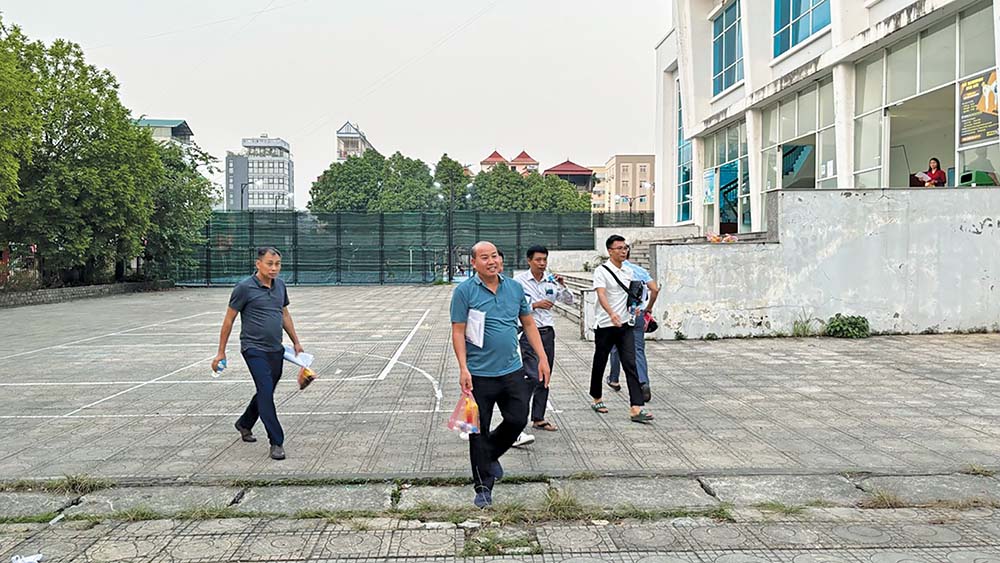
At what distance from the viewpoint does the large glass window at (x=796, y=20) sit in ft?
60.3

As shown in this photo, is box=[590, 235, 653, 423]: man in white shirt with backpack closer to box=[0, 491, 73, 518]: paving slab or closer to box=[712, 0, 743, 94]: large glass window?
box=[0, 491, 73, 518]: paving slab

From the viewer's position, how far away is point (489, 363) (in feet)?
15.0

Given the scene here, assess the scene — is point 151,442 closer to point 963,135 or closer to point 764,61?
point 963,135

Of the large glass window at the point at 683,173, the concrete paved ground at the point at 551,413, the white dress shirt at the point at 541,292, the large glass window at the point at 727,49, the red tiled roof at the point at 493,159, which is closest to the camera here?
the concrete paved ground at the point at 551,413

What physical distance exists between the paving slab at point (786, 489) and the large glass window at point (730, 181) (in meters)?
19.3

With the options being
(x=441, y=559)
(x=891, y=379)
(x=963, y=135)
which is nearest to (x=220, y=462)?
(x=441, y=559)

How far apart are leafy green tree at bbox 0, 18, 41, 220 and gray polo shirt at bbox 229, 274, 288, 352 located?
2009cm

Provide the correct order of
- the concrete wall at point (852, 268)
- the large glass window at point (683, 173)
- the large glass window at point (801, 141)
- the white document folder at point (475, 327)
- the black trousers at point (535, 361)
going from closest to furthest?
the white document folder at point (475, 327) → the black trousers at point (535, 361) → the concrete wall at point (852, 268) → the large glass window at point (801, 141) → the large glass window at point (683, 173)

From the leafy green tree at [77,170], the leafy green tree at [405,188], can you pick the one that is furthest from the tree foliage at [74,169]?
the leafy green tree at [405,188]

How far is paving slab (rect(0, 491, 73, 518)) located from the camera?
464 centimetres

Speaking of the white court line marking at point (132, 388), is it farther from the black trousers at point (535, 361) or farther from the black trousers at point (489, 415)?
the black trousers at point (489, 415)

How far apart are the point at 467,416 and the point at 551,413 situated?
9.72 feet

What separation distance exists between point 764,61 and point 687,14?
5670mm

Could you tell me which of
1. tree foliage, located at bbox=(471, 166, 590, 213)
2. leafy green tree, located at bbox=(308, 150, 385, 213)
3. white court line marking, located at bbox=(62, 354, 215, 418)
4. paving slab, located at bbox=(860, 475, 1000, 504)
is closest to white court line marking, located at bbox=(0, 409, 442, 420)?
white court line marking, located at bbox=(62, 354, 215, 418)
